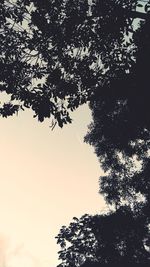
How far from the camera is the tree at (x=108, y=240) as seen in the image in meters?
21.6

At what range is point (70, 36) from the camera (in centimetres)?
1223

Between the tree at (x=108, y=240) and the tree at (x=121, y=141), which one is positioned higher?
the tree at (x=121, y=141)

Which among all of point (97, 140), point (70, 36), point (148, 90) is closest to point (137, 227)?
point (97, 140)

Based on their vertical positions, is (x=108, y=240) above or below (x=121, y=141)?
below

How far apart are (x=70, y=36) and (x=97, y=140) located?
1421 centimetres

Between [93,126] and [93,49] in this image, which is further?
[93,126]

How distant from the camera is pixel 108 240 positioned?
73.5 feet

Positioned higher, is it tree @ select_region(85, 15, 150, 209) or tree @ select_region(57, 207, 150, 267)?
tree @ select_region(85, 15, 150, 209)

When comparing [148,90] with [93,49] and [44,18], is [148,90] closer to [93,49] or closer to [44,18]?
[93,49]

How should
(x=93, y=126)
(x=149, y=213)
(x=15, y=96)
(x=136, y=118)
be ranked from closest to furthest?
(x=15, y=96), (x=136, y=118), (x=149, y=213), (x=93, y=126)

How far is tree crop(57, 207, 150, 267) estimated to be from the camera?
21594 millimetres

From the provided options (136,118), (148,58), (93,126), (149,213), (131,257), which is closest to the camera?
(148,58)

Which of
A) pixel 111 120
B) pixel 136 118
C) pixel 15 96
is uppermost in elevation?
pixel 111 120

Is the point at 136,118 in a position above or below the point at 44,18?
above
